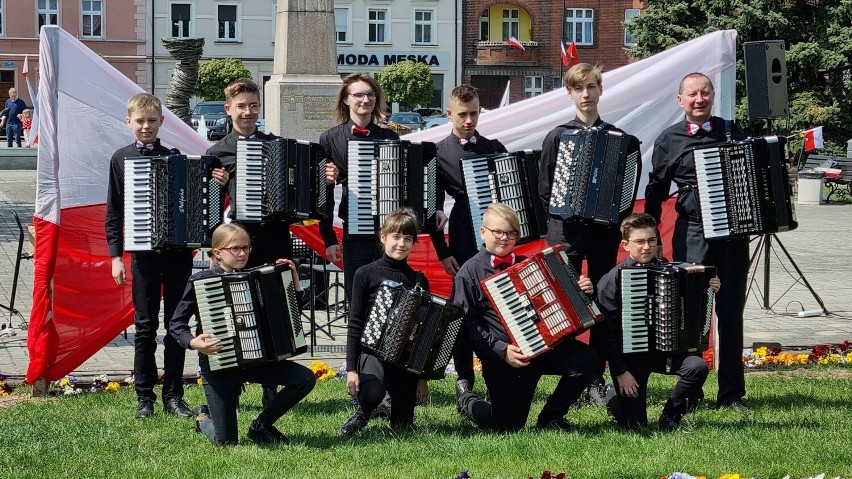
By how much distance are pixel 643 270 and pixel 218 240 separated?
2.43 metres

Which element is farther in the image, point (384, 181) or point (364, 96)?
point (364, 96)

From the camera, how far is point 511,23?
195 feet

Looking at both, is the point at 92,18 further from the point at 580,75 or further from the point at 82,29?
the point at 580,75

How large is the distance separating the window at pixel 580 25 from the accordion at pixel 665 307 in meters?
53.7

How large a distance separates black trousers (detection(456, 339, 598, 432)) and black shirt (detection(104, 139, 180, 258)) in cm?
246

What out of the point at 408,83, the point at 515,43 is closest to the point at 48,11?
the point at 408,83

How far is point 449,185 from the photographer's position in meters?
7.93

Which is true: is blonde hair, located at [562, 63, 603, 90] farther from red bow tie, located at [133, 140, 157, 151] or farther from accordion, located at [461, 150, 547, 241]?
red bow tie, located at [133, 140, 157, 151]

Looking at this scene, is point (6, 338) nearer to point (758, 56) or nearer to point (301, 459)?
point (301, 459)

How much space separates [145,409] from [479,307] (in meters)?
2.27

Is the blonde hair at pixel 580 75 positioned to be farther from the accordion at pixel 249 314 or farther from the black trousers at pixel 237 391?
the black trousers at pixel 237 391

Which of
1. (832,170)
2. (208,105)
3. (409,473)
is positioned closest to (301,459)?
(409,473)

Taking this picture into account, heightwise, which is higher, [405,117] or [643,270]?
[405,117]

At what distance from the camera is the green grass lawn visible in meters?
6.20
